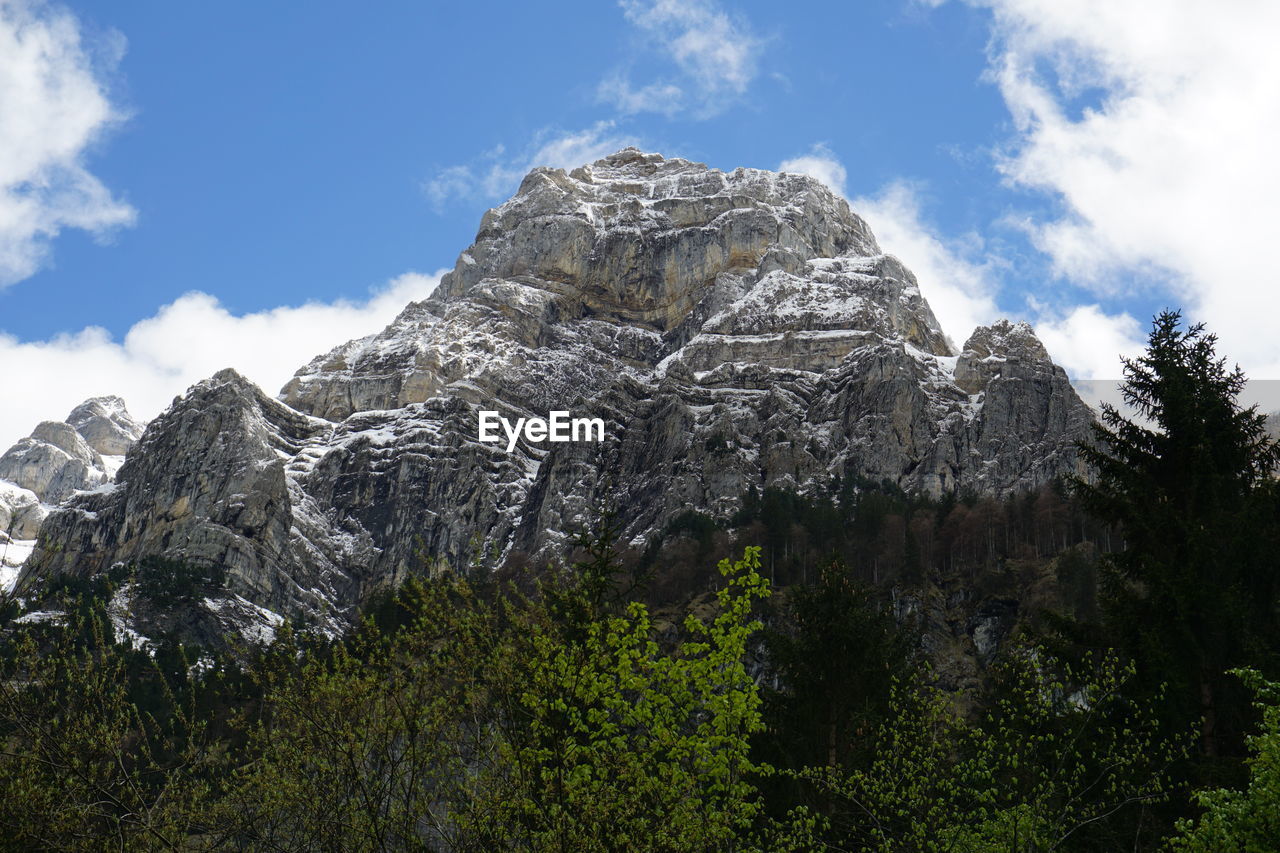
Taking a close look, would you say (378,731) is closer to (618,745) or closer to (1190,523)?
(618,745)

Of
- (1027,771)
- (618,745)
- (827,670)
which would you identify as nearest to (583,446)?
(827,670)

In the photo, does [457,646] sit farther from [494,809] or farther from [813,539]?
[813,539]

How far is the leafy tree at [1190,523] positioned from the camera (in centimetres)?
2134

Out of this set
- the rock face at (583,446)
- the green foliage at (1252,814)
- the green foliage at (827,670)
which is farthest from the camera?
the rock face at (583,446)

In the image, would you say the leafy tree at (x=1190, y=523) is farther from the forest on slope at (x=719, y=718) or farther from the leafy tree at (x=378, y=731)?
the leafy tree at (x=378, y=731)

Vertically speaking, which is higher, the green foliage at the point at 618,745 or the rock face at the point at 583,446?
the rock face at the point at 583,446

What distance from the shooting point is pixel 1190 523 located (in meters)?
22.6

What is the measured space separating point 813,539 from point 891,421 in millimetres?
58413

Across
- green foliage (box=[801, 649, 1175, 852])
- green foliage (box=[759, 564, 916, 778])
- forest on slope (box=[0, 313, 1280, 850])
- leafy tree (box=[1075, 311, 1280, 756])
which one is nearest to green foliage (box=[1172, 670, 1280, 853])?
forest on slope (box=[0, 313, 1280, 850])

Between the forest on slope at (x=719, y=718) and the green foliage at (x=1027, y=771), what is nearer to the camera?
the forest on slope at (x=719, y=718)

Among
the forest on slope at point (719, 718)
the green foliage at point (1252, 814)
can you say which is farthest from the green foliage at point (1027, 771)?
the green foliage at point (1252, 814)

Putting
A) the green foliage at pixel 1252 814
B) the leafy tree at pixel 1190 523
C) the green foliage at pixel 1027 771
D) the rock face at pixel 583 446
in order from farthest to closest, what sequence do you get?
1. the rock face at pixel 583 446
2. the leafy tree at pixel 1190 523
3. the green foliage at pixel 1027 771
4. the green foliage at pixel 1252 814

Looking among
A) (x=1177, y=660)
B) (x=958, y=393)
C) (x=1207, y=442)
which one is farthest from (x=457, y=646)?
(x=958, y=393)

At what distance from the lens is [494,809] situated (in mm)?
14234
